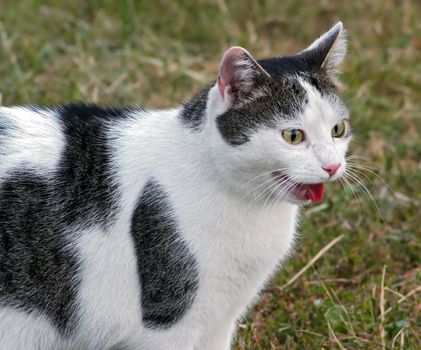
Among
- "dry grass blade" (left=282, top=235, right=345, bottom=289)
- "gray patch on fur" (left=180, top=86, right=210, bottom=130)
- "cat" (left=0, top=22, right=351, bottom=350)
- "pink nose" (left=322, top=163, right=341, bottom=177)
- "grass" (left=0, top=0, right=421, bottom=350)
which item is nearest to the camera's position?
"pink nose" (left=322, top=163, right=341, bottom=177)

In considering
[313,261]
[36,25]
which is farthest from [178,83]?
[313,261]

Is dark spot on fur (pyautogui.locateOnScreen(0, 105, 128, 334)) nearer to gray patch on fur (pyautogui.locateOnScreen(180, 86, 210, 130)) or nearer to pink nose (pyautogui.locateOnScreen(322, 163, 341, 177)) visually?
gray patch on fur (pyautogui.locateOnScreen(180, 86, 210, 130))

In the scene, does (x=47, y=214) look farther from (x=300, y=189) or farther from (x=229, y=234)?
(x=300, y=189)

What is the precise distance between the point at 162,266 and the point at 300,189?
483 mm

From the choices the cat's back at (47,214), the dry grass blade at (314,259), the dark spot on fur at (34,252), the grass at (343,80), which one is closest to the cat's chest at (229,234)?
the cat's back at (47,214)

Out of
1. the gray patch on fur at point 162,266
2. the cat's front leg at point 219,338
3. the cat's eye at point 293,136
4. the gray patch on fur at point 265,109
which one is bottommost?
the cat's front leg at point 219,338

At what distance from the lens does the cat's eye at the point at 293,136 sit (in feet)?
9.21

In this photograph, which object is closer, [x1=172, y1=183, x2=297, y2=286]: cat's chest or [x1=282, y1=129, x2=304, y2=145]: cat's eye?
[x1=282, y1=129, x2=304, y2=145]: cat's eye

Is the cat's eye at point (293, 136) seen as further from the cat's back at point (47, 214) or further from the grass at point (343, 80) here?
the grass at point (343, 80)

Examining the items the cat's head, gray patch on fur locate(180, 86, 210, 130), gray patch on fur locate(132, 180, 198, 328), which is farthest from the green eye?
gray patch on fur locate(132, 180, 198, 328)

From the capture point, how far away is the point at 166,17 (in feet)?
19.3

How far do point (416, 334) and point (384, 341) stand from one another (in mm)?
137

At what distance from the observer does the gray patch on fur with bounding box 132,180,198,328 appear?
2887 mm

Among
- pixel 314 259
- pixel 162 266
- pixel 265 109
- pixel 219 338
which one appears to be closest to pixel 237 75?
pixel 265 109
